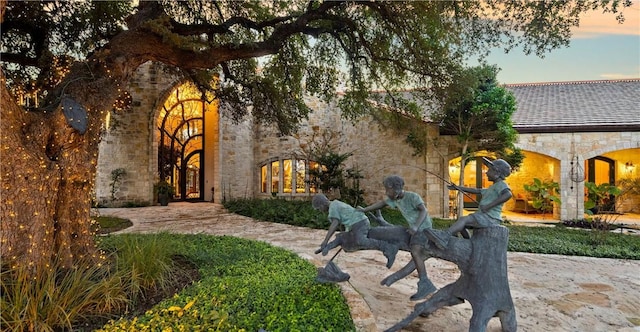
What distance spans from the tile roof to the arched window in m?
7.14

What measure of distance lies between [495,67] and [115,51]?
7.61 meters

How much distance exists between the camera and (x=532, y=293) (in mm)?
3533

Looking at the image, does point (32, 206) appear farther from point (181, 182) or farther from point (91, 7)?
point (181, 182)

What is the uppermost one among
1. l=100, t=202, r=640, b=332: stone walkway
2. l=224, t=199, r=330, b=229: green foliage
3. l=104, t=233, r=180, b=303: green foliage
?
l=104, t=233, r=180, b=303: green foliage

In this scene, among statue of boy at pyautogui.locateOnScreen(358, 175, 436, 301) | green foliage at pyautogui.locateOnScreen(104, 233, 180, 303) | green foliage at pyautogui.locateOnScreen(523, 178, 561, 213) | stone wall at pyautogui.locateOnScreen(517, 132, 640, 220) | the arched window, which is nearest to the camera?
statue of boy at pyautogui.locateOnScreen(358, 175, 436, 301)

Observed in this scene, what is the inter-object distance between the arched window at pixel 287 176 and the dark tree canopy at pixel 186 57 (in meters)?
3.92

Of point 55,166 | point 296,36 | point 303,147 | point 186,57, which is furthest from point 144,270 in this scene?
point 303,147

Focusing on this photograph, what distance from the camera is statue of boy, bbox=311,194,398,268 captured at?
8.34 feet

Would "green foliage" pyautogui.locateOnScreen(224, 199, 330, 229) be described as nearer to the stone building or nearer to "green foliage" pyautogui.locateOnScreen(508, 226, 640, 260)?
the stone building

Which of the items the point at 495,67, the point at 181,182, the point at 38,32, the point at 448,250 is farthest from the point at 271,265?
the point at 181,182

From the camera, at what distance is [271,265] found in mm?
3727

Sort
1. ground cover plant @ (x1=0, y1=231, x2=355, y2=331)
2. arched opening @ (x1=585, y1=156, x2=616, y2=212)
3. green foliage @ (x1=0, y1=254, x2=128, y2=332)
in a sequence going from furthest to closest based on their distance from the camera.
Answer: arched opening @ (x1=585, y1=156, x2=616, y2=212) < ground cover plant @ (x1=0, y1=231, x2=355, y2=331) < green foliage @ (x1=0, y1=254, x2=128, y2=332)

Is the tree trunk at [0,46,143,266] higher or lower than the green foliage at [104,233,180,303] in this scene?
higher

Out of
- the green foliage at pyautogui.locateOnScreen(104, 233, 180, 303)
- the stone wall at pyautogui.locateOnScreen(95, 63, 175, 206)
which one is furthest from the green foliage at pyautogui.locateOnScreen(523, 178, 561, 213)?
the stone wall at pyautogui.locateOnScreen(95, 63, 175, 206)
